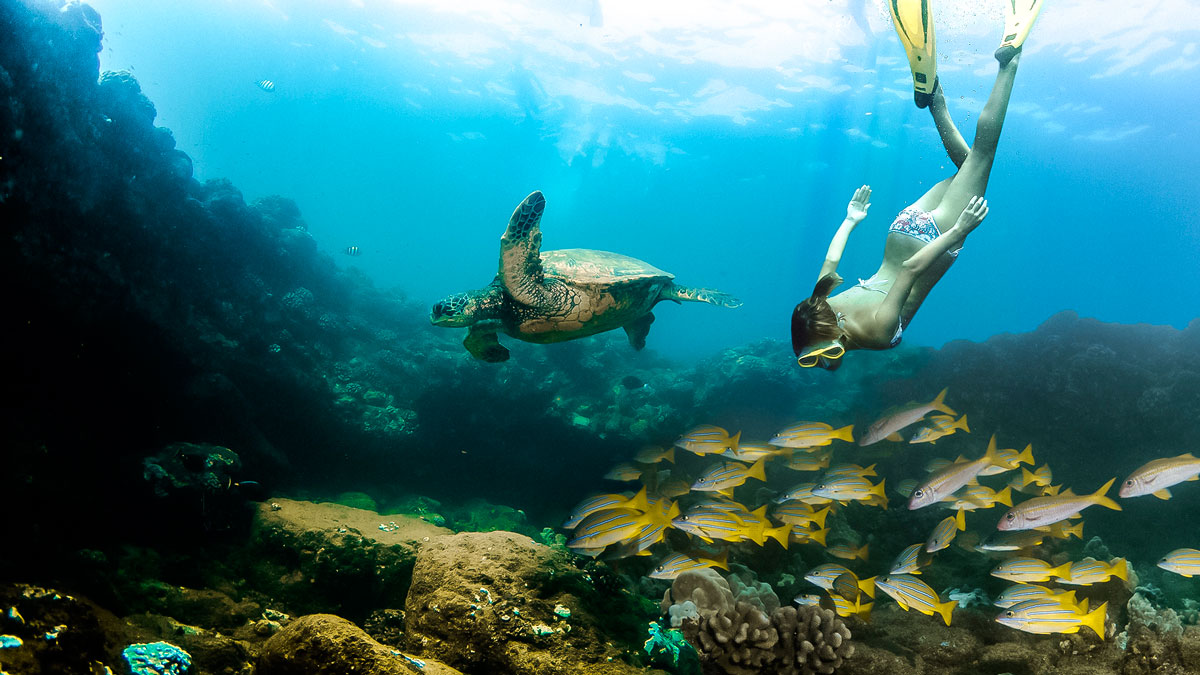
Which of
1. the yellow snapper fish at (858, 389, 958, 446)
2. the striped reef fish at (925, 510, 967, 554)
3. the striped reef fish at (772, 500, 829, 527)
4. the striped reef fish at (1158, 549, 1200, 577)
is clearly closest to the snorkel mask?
the striped reef fish at (772, 500, 829, 527)

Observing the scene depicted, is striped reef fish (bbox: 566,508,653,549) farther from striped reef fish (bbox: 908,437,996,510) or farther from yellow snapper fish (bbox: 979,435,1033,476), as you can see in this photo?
yellow snapper fish (bbox: 979,435,1033,476)

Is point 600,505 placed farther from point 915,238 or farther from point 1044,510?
point 1044,510

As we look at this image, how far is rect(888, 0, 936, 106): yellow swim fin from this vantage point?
3004 mm

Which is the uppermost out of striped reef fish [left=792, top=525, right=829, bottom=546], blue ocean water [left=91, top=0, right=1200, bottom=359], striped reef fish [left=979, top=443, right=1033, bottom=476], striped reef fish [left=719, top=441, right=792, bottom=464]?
blue ocean water [left=91, top=0, right=1200, bottom=359]

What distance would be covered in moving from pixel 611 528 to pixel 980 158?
414 cm

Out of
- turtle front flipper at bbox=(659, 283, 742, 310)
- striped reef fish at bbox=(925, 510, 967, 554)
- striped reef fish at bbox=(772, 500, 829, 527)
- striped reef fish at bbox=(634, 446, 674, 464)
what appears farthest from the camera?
turtle front flipper at bbox=(659, 283, 742, 310)

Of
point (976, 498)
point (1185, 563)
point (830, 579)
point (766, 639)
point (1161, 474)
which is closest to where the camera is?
point (766, 639)

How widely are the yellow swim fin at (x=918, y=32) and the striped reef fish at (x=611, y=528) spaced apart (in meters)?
3.96

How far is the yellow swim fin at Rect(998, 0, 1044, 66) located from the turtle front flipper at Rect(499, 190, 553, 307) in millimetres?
3613

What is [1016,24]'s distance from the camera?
10.2 feet

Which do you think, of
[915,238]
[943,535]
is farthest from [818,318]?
[943,535]

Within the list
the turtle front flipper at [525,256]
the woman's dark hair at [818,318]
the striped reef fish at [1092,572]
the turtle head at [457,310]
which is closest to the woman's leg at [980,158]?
the woman's dark hair at [818,318]

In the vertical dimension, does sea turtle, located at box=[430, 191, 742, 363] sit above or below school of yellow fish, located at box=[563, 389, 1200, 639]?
above

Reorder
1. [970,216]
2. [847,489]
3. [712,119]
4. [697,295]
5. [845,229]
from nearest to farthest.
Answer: [970,216]
[845,229]
[847,489]
[697,295]
[712,119]
